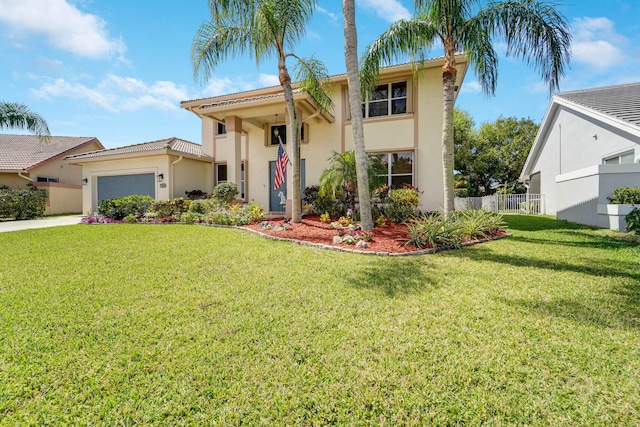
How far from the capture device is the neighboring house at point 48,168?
63.1 feet

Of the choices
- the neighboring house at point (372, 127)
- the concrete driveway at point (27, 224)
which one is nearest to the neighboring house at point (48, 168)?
the concrete driveway at point (27, 224)

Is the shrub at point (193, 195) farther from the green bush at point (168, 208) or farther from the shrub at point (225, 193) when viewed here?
the shrub at point (225, 193)

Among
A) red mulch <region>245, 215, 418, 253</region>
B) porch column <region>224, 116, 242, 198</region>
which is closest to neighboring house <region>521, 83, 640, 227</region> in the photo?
red mulch <region>245, 215, 418, 253</region>

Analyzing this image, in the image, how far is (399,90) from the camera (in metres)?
12.5

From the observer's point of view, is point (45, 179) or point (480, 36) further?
point (45, 179)

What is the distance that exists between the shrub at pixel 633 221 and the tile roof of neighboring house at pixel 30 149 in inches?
1180

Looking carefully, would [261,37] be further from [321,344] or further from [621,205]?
[621,205]

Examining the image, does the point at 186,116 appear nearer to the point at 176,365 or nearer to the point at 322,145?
the point at 322,145

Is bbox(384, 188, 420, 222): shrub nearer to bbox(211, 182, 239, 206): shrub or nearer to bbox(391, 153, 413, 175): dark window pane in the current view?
bbox(391, 153, 413, 175): dark window pane

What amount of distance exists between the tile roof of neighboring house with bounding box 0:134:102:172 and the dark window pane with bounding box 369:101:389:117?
21961 millimetres

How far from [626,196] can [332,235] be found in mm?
8567

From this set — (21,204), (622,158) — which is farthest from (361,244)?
(21,204)

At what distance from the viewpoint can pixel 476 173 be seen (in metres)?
29.9

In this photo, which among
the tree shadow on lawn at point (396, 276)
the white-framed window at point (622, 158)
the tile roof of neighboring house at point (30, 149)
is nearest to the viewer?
the tree shadow on lawn at point (396, 276)
